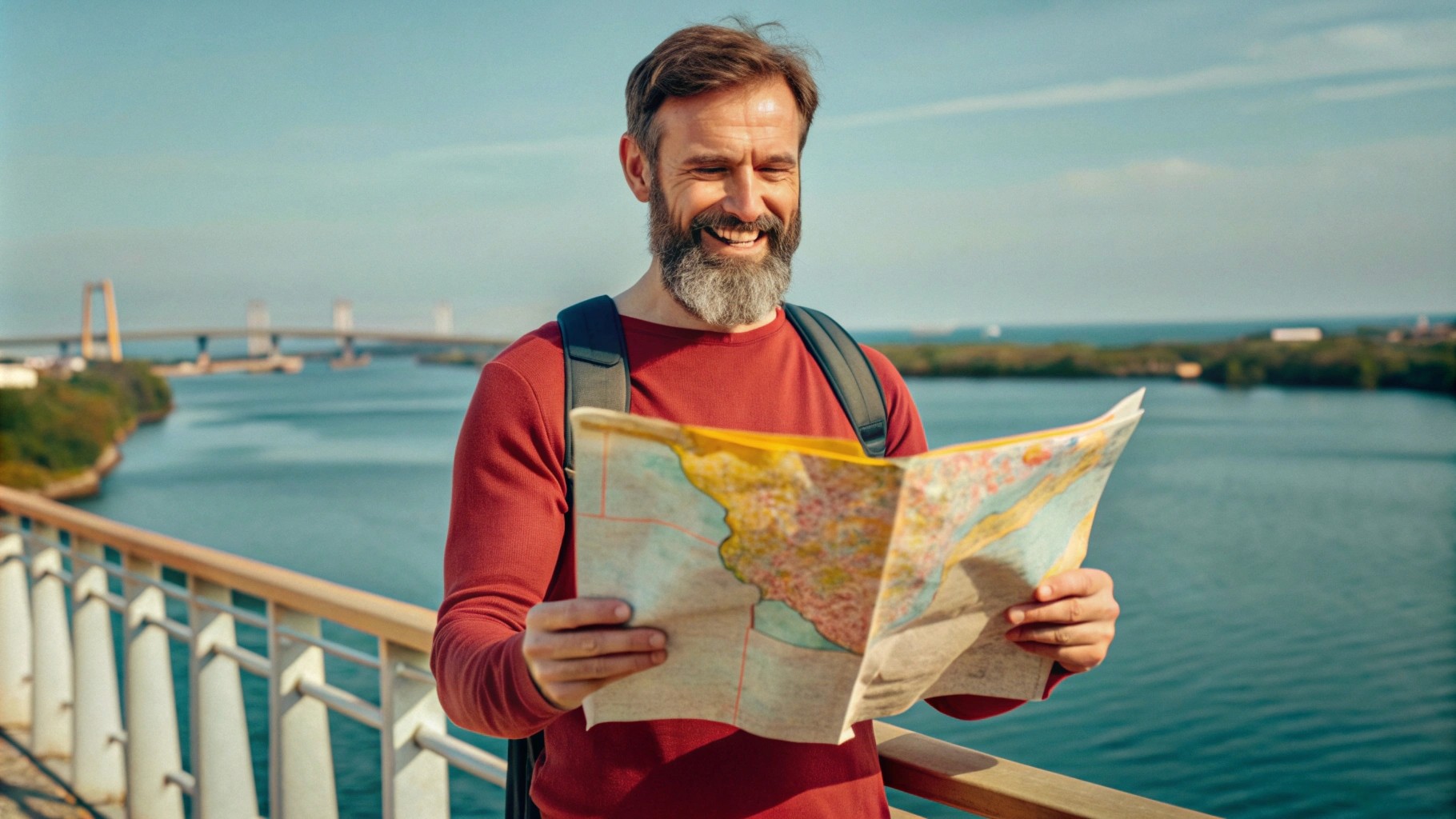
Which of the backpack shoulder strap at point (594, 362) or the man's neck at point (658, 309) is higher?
the man's neck at point (658, 309)

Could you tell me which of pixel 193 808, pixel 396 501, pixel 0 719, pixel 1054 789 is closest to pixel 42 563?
pixel 0 719

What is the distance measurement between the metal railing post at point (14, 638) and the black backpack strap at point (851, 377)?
3.16 m

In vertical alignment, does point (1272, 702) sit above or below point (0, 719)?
below

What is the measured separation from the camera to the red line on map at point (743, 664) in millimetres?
688

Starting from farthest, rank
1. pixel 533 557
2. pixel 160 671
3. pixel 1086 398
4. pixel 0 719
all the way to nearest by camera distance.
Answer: pixel 1086 398 < pixel 0 719 < pixel 160 671 < pixel 533 557

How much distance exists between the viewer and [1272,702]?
1936 centimetres

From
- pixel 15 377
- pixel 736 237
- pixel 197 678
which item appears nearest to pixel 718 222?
pixel 736 237

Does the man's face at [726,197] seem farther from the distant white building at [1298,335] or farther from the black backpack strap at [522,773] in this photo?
the distant white building at [1298,335]

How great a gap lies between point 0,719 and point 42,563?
0.60m

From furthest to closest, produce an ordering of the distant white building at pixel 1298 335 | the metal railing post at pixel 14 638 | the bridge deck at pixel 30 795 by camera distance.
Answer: the distant white building at pixel 1298 335, the metal railing post at pixel 14 638, the bridge deck at pixel 30 795

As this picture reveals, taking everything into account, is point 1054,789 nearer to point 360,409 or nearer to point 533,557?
point 533,557

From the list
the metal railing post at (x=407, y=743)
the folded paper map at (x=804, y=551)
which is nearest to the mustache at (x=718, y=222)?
the folded paper map at (x=804, y=551)

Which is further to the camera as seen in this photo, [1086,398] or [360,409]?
[360,409]

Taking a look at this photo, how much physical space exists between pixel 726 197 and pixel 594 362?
21 cm
